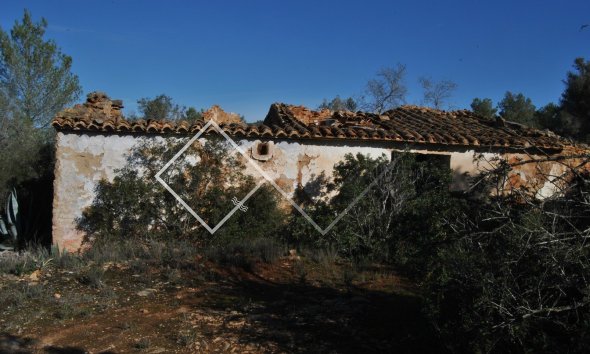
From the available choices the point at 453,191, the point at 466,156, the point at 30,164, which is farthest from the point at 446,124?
the point at 30,164

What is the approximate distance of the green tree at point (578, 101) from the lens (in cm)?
2297

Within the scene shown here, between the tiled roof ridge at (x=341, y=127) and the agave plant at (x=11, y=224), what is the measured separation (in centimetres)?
218

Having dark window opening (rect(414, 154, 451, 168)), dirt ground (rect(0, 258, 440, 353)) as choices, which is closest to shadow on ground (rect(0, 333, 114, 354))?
dirt ground (rect(0, 258, 440, 353))

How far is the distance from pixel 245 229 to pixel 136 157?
2570mm

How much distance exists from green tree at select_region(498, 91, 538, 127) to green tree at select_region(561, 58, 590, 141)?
467cm

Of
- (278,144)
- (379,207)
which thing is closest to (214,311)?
(379,207)

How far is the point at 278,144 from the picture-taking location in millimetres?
10141

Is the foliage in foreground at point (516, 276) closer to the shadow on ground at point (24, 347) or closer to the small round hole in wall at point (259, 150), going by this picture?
the shadow on ground at point (24, 347)

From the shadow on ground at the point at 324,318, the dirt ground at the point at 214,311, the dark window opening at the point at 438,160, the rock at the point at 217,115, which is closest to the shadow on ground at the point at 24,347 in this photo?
the dirt ground at the point at 214,311

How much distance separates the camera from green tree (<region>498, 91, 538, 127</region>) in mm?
29569

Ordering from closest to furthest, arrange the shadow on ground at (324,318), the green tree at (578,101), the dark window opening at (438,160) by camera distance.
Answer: the shadow on ground at (324,318) < the dark window opening at (438,160) < the green tree at (578,101)

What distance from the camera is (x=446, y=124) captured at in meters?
12.0

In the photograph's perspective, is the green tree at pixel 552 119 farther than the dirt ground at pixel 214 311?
Yes

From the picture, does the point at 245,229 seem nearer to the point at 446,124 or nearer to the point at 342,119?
the point at 342,119
